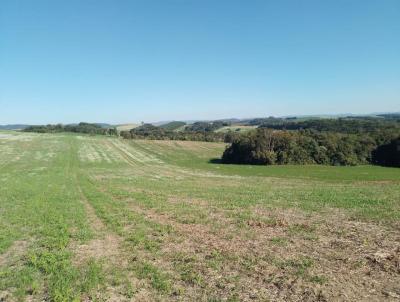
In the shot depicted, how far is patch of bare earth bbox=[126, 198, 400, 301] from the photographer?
9.23 m

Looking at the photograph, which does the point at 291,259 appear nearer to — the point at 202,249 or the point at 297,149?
the point at 202,249


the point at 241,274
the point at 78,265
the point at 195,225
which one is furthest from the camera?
the point at 195,225

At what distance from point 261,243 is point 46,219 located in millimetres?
10679

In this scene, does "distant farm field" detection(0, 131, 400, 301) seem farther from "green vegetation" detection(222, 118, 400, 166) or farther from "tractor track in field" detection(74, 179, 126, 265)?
"green vegetation" detection(222, 118, 400, 166)

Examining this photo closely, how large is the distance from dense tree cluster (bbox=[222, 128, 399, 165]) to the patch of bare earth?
6542cm

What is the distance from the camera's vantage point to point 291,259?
1134cm

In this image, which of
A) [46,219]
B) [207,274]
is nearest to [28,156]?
[46,219]

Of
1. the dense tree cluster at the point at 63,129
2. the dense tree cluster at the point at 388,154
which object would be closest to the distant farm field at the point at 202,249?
the dense tree cluster at the point at 388,154

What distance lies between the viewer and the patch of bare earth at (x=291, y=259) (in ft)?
30.3

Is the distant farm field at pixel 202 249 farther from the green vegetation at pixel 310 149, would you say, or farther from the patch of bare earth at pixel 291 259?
the green vegetation at pixel 310 149

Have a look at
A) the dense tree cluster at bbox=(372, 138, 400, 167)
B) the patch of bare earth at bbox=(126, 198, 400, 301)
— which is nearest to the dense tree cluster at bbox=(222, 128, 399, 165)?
the dense tree cluster at bbox=(372, 138, 400, 167)

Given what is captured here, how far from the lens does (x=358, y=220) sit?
1645cm

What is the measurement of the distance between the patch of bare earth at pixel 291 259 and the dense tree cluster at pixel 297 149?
65.4 metres

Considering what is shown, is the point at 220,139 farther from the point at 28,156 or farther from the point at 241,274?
the point at 241,274
